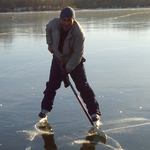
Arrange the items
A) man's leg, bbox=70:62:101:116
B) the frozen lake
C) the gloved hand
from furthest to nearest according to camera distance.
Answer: man's leg, bbox=70:62:101:116 → the gloved hand → the frozen lake

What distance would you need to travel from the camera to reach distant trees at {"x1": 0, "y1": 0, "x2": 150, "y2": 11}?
86.2m

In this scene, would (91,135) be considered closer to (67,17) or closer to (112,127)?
(112,127)

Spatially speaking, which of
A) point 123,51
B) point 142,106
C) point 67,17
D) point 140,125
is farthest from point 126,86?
point 123,51

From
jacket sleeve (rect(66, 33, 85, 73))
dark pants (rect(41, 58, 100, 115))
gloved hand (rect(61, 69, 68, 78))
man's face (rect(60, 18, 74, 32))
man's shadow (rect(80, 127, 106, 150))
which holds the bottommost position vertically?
man's shadow (rect(80, 127, 106, 150))

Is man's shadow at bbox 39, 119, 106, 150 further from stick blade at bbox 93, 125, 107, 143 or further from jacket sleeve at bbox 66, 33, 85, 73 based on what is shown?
jacket sleeve at bbox 66, 33, 85, 73

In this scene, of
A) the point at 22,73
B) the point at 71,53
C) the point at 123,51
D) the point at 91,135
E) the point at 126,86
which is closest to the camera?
the point at 91,135

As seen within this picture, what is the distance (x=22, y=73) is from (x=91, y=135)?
11.9 ft

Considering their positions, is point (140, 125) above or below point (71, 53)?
below

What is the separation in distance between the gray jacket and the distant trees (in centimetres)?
7997

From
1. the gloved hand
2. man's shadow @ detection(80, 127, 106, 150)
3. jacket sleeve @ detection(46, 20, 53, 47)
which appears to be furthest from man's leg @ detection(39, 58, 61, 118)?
man's shadow @ detection(80, 127, 106, 150)

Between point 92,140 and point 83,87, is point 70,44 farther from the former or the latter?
point 92,140

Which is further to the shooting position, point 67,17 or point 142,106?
point 142,106

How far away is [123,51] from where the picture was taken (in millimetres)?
10039

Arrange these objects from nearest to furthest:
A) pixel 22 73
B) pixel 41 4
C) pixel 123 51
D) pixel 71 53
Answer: pixel 71 53 < pixel 22 73 < pixel 123 51 < pixel 41 4
